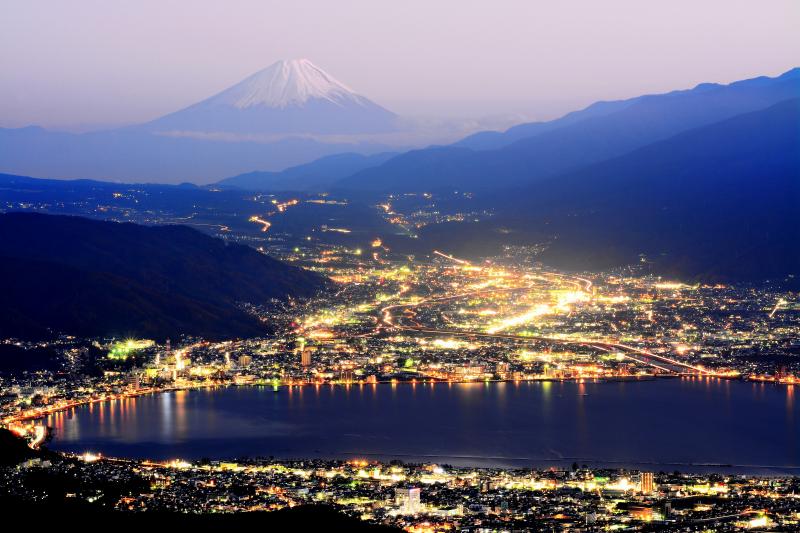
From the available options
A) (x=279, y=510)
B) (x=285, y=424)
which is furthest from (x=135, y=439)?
(x=279, y=510)

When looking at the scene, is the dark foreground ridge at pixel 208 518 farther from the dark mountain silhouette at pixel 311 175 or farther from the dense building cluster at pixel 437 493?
the dark mountain silhouette at pixel 311 175

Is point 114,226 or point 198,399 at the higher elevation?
point 114,226

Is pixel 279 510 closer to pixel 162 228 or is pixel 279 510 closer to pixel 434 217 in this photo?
pixel 162 228

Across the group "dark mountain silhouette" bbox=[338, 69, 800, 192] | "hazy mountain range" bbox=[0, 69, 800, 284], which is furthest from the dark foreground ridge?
"dark mountain silhouette" bbox=[338, 69, 800, 192]

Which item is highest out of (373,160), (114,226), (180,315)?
(373,160)

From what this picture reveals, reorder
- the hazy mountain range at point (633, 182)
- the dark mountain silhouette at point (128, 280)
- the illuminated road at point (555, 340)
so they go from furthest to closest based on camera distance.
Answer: the hazy mountain range at point (633, 182) < the dark mountain silhouette at point (128, 280) < the illuminated road at point (555, 340)

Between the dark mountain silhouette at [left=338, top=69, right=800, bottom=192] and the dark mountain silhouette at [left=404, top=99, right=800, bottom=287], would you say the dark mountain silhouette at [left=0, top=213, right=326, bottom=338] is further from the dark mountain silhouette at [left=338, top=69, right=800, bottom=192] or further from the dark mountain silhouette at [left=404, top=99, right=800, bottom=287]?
the dark mountain silhouette at [left=338, top=69, right=800, bottom=192]

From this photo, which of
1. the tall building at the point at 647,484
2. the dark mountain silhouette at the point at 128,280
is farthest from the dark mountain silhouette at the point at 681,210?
the tall building at the point at 647,484
